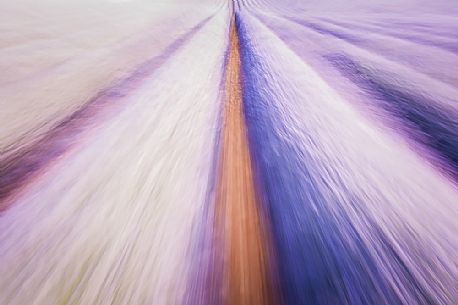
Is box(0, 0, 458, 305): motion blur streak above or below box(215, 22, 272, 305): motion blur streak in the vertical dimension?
above

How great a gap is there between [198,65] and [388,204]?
71 cm

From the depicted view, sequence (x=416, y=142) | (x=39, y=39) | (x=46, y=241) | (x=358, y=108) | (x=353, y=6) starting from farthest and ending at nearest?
(x=353, y=6) < (x=39, y=39) < (x=358, y=108) < (x=416, y=142) < (x=46, y=241)

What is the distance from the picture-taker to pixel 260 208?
0.40m

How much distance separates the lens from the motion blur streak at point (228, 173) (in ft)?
0.99

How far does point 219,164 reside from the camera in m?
0.49

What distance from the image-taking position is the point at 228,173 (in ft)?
1.55

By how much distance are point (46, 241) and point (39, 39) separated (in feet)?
2.56

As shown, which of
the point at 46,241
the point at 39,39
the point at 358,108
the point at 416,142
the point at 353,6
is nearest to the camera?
the point at 46,241

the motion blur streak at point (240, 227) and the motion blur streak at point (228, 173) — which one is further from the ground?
the motion blur streak at point (228, 173)

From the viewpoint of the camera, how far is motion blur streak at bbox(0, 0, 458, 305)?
301mm

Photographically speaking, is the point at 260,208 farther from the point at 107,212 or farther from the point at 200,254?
the point at 107,212

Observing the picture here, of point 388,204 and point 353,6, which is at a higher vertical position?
point 353,6

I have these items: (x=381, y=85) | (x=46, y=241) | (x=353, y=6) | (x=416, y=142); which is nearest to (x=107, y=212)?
(x=46, y=241)

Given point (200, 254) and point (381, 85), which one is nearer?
point (200, 254)
